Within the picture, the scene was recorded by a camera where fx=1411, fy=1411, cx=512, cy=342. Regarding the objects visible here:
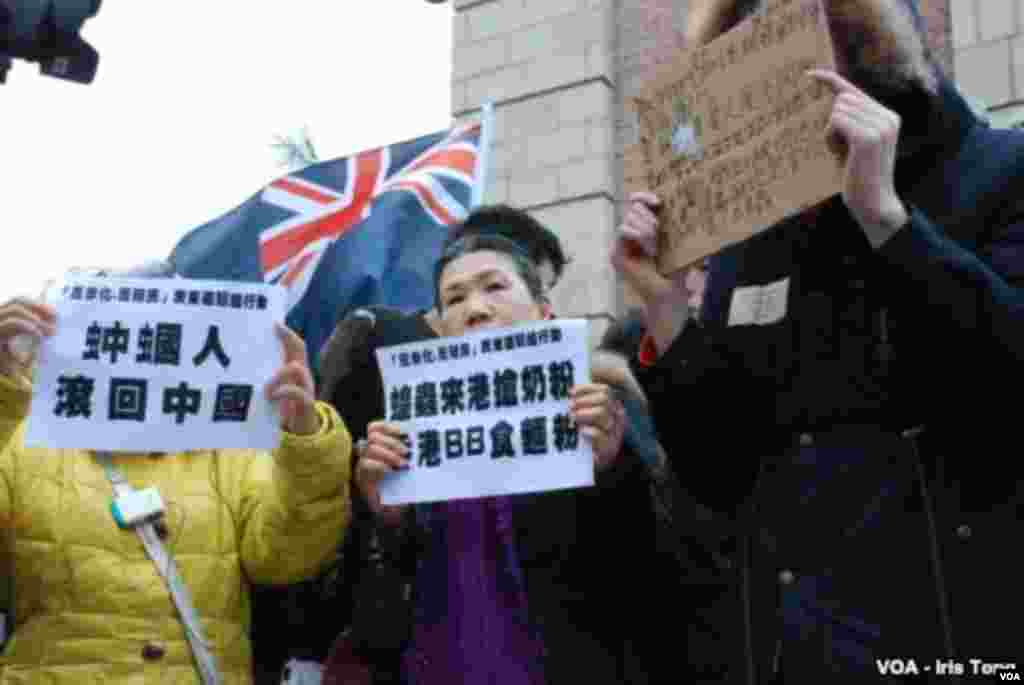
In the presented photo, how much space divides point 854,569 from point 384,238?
319 centimetres

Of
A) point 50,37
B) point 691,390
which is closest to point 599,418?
point 691,390

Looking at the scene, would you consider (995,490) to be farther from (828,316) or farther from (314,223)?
(314,223)

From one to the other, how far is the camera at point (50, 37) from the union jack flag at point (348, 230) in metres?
0.73

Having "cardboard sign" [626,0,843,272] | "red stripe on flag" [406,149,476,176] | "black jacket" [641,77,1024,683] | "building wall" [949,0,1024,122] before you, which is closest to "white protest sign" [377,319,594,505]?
"cardboard sign" [626,0,843,272]

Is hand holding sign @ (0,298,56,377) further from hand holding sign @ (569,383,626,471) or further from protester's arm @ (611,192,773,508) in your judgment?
protester's arm @ (611,192,773,508)

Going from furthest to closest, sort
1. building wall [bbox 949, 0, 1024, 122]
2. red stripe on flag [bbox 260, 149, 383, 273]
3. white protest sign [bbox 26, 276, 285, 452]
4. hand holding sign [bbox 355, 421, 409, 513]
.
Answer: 1. building wall [bbox 949, 0, 1024, 122]
2. red stripe on flag [bbox 260, 149, 383, 273]
3. white protest sign [bbox 26, 276, 285, 452]
4. hand holding sign [bbox 355, 421, 409, 513]

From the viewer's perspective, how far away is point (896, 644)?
198cm

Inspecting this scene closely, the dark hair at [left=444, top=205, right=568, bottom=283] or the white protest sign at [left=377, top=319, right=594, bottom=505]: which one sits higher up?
the dark hair at [left=444, top=205, right=568, bottom=283]

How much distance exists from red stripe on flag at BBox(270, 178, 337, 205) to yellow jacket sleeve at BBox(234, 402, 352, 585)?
2.25m

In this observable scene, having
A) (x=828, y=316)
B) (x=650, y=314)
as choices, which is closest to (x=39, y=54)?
(x=650, y=314)

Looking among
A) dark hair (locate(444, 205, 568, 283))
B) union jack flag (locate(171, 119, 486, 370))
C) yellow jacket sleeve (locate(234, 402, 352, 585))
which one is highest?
union jack flag (locate(171, 119, 486, 370))

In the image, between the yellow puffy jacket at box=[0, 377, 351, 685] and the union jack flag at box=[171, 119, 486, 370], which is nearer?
the yellow puffy jacket at box=[0, 377, 351, 685]

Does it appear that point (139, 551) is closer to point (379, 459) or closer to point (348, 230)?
point (379, 459)

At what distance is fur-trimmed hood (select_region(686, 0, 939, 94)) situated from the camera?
2.19 metres
